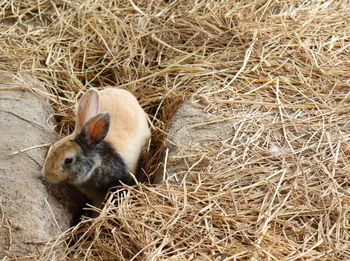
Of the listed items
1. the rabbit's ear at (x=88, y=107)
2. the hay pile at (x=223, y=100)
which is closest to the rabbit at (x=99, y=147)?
the rabbit's ear at (x=88, y=107)

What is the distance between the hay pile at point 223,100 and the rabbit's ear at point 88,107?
557 millimetres

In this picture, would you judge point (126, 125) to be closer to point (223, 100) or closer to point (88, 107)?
point (88, 107)

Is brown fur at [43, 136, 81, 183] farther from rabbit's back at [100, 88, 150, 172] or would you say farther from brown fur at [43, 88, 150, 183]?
rabbit's back at [100, 88, 150, 172]

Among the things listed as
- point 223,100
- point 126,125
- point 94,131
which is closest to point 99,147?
point 94,131

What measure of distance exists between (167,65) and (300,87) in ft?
3.59

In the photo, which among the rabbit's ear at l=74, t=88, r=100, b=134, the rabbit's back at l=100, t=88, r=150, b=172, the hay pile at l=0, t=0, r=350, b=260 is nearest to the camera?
the hay pile at l=0, t=0, r=350, b=260

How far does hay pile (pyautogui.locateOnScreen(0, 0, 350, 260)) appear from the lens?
347 cm

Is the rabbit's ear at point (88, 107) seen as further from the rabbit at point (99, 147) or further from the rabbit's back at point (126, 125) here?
the rabbit's back at point (126, 125)

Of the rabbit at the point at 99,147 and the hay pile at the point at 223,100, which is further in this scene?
the rabbit at the point at 99,147

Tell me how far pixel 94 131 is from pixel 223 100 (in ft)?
3.27

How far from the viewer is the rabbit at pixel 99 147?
4.04 metres


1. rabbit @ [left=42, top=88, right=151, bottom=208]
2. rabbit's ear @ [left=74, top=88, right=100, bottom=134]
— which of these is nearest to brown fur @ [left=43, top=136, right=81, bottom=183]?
rabbit @ [left=42, top=88, right=151, bottom=208]

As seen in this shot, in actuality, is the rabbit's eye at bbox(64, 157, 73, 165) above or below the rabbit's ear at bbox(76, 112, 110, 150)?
below

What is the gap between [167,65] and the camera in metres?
Answer: 5.12
